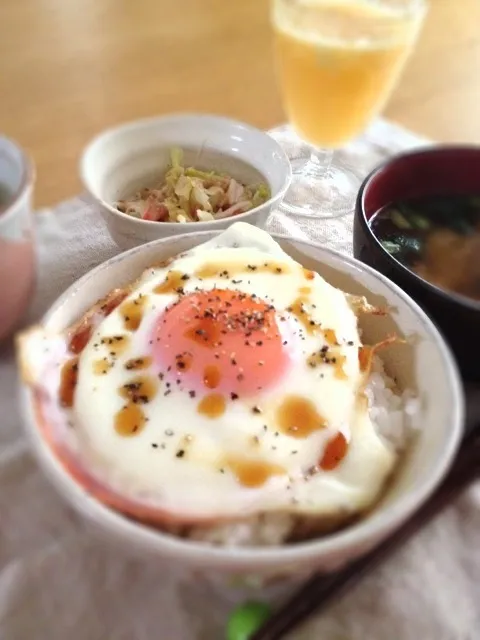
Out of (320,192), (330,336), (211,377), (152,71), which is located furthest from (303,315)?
(152,71)

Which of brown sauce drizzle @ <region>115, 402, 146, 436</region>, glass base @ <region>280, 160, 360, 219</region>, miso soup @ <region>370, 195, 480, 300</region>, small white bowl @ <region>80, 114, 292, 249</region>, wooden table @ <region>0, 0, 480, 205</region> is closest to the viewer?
brown sauce drizzle @ <region>115, 402, 146, 436</region>

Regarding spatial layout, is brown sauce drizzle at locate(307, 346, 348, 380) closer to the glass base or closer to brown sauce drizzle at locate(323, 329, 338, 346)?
brown sauce drizzle at locate(323, 329, 338, 346)

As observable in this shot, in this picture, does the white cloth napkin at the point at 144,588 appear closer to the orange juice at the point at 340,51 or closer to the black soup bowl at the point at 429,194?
the black soup bowl at the point at 429,194

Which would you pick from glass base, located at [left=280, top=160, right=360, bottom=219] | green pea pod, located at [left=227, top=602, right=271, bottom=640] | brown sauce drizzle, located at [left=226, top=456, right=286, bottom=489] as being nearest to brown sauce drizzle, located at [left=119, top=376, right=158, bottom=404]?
brown sauce drizzle, located at [left=226, top=456, right=286, bottom=489]

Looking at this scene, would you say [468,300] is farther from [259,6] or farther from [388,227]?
[259,6]

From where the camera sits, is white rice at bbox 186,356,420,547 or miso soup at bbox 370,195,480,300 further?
miso soup at bbox 370,195,480,300

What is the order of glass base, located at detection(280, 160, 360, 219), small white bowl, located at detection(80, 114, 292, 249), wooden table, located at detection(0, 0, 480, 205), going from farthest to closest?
wooden table, located at detection(0, 0, 480, 205) < glass base, located at detection(280, 160, 360, 219) < small white bowl, located at detection(80, 114, 292, 249)

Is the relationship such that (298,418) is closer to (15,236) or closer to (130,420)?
(130,420)

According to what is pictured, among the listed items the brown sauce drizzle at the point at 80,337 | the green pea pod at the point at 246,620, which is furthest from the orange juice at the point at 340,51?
the green pea pod at the point at 246,620
